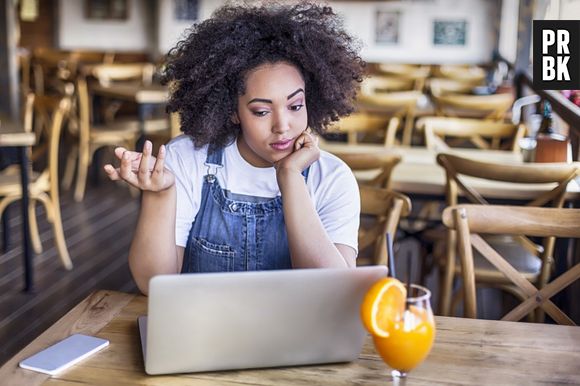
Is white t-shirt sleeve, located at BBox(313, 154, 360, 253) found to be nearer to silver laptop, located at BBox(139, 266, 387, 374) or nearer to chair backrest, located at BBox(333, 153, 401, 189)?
silver laptop, located at BBox(139, 266, 387, 374)

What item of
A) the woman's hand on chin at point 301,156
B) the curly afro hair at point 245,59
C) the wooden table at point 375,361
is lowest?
the wooden table at point 375,361

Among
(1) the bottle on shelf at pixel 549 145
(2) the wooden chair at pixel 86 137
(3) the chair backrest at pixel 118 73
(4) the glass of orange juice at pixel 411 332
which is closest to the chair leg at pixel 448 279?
(1) the bottle on shelf at pixel 549 145

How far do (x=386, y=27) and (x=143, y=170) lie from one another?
8.35 m

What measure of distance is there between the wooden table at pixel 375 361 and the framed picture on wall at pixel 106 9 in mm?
8857

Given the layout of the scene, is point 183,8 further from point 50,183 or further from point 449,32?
point 50,183

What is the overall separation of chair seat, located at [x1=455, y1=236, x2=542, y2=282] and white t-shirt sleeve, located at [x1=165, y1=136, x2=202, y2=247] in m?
1.39

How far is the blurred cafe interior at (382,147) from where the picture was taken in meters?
2.82

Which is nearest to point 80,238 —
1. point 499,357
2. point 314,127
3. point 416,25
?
point 314,127

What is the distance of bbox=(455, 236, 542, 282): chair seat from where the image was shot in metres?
2.79

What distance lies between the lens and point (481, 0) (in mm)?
9172

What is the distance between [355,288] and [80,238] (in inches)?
143

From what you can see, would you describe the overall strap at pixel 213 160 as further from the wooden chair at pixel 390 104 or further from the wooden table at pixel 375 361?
the wooden chair at pixel 390 104

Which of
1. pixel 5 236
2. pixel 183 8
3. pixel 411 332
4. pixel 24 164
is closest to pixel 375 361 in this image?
pixel 411 332

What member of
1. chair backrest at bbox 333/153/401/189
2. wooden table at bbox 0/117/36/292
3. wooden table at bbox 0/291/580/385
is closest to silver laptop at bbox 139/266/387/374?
wooden table at bbox 0/291/580/385
